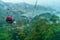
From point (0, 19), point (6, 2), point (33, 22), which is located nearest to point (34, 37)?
point (33, 22)

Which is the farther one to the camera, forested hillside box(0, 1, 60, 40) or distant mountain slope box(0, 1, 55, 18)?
distant mountain slope box(0, 1, 55, 18)

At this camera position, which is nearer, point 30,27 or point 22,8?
point 30,27

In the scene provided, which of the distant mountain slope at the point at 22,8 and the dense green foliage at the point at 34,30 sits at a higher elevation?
the distant mountain slope at the point at 22,8

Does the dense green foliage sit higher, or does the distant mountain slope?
the distant mountain slope

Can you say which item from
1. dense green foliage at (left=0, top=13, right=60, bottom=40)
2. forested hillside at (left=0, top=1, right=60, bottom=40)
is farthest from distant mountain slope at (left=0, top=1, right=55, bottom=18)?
dense green foliage at (left=0, top=13, right=60, bottom=40)

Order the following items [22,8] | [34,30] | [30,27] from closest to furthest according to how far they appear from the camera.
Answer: [34,30] < [30,27] < [22,8]

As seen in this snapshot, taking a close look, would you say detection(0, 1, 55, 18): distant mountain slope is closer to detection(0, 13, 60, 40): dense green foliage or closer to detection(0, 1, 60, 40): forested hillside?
detection(0, 1, 60, 40): forested hillside

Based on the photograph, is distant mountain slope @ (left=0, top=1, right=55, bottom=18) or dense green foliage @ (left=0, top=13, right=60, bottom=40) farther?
distant mountain slope @ (left=0, top=1, right=55, bottom=18)

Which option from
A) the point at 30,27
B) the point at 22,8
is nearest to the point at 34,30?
the point at 30,27

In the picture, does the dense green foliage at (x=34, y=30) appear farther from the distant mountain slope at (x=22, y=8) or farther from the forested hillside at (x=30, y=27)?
the distant mountain slope at (x=22, y=8)

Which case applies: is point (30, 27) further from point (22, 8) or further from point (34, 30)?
point (22, 8)

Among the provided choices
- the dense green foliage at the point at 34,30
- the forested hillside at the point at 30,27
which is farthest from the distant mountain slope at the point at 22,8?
the dense green foliage at the point at 34,30
